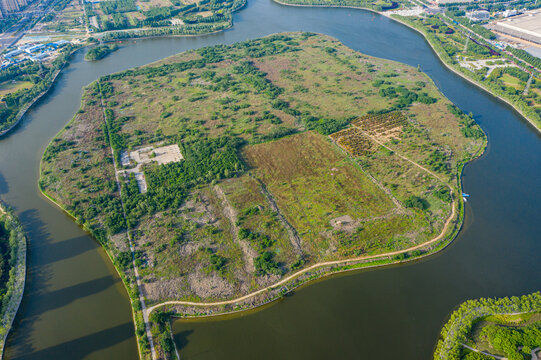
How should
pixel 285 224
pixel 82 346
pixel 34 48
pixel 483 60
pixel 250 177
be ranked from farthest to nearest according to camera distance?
pixel 34 48 → pixel 483 60 → pixel 250 177 → pixel 285 224 → pixel 82 346

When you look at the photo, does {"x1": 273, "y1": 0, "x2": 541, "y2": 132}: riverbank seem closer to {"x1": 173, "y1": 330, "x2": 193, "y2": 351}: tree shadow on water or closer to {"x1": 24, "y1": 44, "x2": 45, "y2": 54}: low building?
{"x1": 173, "y1": 330, "x2": 193, "y2": 351}: tree shadow on water

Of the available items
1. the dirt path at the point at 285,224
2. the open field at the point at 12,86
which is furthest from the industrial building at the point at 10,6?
the dirt path at the point at 285,224

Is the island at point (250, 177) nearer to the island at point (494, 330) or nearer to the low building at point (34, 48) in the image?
the island at point (494, 330)

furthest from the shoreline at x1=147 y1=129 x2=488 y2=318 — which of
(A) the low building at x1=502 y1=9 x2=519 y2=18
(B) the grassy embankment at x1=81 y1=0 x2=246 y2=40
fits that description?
(A) the low building at x1=502 y1=9 x2=519 y2=18

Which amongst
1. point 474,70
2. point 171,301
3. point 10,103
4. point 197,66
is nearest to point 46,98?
point 10,103

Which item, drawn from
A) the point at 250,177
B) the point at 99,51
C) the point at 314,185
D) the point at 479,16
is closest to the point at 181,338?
the point at 250,177

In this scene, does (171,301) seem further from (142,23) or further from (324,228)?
(142,23)

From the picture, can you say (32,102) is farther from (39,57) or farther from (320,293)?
(320,293)

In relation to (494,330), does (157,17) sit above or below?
above
